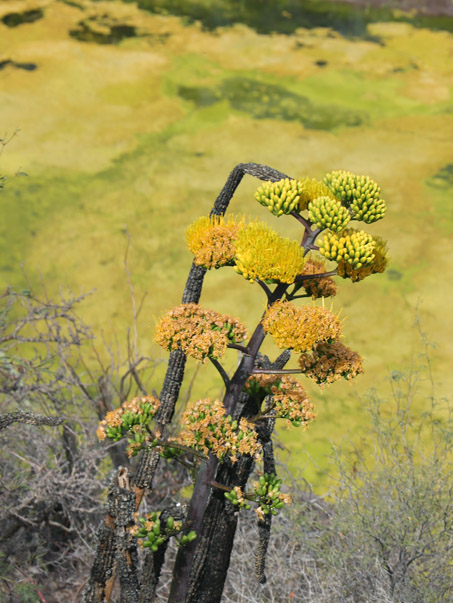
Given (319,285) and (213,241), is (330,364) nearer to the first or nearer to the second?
(319,285)

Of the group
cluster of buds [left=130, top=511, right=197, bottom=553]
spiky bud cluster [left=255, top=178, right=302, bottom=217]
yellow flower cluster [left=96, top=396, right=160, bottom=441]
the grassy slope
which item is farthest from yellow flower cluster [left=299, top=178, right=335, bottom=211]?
the grassy slope

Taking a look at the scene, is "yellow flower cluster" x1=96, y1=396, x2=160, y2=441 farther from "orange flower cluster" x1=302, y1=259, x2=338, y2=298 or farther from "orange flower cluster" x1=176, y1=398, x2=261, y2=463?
"orange flower cluster" x1=302, y1=259, x2=338, y2=298

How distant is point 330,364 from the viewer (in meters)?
2.15

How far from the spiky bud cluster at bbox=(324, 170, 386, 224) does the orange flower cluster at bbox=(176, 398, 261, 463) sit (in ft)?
2.06

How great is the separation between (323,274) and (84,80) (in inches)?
285

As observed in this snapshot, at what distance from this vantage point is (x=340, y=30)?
33.8 ft

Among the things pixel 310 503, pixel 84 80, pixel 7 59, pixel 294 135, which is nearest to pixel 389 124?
pixel 294 135

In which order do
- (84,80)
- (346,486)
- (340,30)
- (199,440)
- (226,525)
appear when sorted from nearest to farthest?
(199,440) < (226,525) < (346,486) < (84,80) < (340,30)

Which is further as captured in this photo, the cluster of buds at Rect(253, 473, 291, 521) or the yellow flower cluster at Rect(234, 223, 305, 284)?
the cluster of buds at Rect(253, 473, 291, 521)

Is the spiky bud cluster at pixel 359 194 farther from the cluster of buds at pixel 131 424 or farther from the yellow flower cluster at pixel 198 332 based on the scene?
the cluster of buds at pixel 131 424

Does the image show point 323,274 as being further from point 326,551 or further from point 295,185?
point 326,551

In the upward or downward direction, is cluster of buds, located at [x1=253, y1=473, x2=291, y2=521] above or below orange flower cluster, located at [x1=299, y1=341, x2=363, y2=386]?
below

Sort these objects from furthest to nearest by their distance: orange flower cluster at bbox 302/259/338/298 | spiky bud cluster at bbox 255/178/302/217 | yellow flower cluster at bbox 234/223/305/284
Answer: orange flower cluster at bbox 302/259/338/298 → spiky bud cluster at bbox 255/178/302/217 → yellow flower cluster at bbox 234/223/305/284

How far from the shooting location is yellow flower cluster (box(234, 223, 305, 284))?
1.96m
